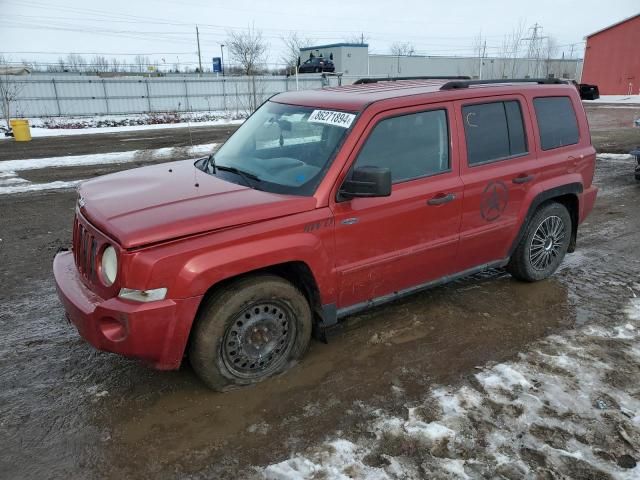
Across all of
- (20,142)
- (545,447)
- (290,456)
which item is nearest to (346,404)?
(290,456)

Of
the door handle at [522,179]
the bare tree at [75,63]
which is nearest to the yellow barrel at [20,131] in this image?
the door handle at [522,179]

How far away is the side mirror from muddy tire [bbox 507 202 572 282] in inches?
85.4

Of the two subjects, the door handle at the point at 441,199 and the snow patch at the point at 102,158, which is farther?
the snow patch at the point at 102,158

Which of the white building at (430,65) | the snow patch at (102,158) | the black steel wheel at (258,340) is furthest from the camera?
the white building at (430,65)

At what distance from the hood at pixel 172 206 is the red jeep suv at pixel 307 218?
0.04ft

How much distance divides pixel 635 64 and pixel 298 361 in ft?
148

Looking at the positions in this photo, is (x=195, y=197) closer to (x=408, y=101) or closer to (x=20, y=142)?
(x=408, y=101)

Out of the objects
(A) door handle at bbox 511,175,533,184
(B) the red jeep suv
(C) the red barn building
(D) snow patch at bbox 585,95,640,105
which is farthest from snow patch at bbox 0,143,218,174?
(C) the red barn building

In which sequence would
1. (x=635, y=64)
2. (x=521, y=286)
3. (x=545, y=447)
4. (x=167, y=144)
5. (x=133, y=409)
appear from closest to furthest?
1. (x=545, y=447)
2. (x=133, y=409)
3. (x=521, y=286)
4. (x=167, y=144)
5. (x=635, y=64)

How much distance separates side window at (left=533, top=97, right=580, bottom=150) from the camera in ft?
15.0

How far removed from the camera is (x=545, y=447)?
2.81m

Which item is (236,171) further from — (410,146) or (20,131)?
(20,131)

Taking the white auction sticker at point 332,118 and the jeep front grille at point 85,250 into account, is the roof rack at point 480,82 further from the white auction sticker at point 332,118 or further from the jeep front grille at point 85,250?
the jeep front grille at point 85,250

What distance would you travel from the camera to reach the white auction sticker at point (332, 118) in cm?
355
